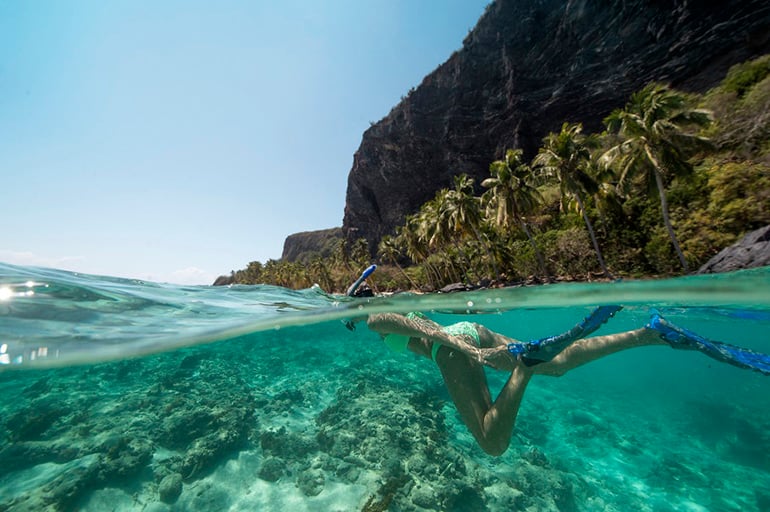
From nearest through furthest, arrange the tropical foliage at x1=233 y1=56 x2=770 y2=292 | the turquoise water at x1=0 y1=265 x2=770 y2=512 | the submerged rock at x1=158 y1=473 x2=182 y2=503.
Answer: the submerged rock at x1=158 y1=473 x2=182 y2=503 → the turquoise water at x1=0 y1=265 x2=770 y2=512 → the tropical foliage at x1=233 y1=56 x2=770 y2=292

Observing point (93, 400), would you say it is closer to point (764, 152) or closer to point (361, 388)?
point (361, 388)

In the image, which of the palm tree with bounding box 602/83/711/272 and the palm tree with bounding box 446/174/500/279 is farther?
the palm tree with bounding box 446/174/500/279

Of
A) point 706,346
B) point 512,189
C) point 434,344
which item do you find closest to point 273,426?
point 434,344

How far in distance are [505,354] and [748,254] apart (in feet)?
69.4

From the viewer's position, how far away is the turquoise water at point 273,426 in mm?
6000

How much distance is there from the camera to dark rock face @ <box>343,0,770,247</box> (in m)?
46.4

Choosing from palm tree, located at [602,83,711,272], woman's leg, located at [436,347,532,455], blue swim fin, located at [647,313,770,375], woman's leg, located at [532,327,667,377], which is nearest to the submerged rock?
woman's leg, located at [436,347,532,455]

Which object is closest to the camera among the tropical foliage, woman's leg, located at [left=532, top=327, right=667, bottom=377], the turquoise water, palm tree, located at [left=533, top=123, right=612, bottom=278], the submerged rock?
woman's leg, located at [left=532, top=327, right=667, bottom=377]

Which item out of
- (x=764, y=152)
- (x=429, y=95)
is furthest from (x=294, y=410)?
(x=429, y=95)

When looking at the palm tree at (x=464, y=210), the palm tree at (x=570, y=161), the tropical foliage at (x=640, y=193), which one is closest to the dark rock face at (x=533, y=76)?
the tropical foliage at (x=640, y=193)

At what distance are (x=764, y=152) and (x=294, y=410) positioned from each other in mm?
40581

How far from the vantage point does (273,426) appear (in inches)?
310

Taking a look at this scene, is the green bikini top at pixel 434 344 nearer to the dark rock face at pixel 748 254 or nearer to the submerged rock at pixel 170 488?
the submerged rock at pixel 170 488

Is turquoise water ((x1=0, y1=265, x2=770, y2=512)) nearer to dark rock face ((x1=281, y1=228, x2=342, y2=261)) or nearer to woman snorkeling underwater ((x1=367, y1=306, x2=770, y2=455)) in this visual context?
woman snorkeling underwater ((x1=367, y1=306, x2=770, y2=455))
